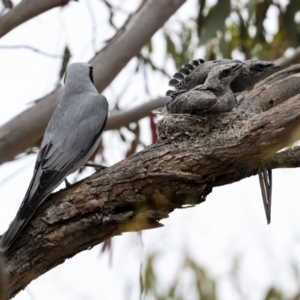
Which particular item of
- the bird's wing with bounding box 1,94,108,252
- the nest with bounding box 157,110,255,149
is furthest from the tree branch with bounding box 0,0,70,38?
the nest with bounding box 157,110,255,149

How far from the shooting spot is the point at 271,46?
22.7ft

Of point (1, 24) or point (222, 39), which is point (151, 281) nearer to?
point (1, 24)

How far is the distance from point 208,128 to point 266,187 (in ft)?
1.59

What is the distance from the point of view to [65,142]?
12.6 feet

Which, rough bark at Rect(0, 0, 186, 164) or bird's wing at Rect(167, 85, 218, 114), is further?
rough bark at Rect(0, 0, 186, 164)

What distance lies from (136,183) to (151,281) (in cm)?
66

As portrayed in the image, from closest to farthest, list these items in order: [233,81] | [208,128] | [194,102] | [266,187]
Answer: [208,128] < [194,102] < [266,187] < [233,81]

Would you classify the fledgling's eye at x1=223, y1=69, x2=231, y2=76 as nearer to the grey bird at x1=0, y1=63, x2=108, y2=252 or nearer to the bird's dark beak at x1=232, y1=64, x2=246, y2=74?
the bird's dark beak at x1=232, y1=64, x2=246, y2=74

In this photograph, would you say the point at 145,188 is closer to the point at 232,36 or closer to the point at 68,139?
the point at 68,139

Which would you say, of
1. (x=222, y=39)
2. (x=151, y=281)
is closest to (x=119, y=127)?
(x=222, y=39)

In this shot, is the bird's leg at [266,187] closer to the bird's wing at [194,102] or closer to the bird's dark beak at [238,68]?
the bird's wing at [194,102]

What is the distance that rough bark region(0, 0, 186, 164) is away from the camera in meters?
4.70

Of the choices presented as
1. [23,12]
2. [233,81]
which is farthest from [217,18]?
[23,12]

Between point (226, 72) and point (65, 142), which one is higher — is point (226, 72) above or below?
above
